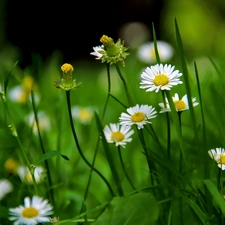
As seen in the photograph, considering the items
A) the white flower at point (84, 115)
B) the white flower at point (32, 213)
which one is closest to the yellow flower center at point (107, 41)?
the white flower at point (32, 213)

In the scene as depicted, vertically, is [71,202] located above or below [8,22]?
below

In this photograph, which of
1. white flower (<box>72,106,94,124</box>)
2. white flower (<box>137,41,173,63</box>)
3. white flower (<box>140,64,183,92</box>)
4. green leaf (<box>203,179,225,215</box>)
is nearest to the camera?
green leaf (<box>203,179,225,215</box>)

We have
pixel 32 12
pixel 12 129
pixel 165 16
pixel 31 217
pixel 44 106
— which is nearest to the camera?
pixel 31 217

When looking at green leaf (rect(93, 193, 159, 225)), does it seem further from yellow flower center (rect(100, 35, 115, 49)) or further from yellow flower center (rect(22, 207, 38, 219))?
yellow flower center (rect(100, 35, 115, 49))

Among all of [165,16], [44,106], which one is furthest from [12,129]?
[165,16]

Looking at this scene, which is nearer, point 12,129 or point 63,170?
point 12,129

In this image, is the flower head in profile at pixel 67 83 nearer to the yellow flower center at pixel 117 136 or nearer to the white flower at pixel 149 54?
the yellow flower center at pixel 117 136

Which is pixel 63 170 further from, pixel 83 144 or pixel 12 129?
pixel 12 129

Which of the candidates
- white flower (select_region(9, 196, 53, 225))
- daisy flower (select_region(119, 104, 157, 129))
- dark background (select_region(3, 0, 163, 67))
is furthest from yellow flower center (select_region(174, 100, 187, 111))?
dark background (select_region(3, 0, 163, 67))
